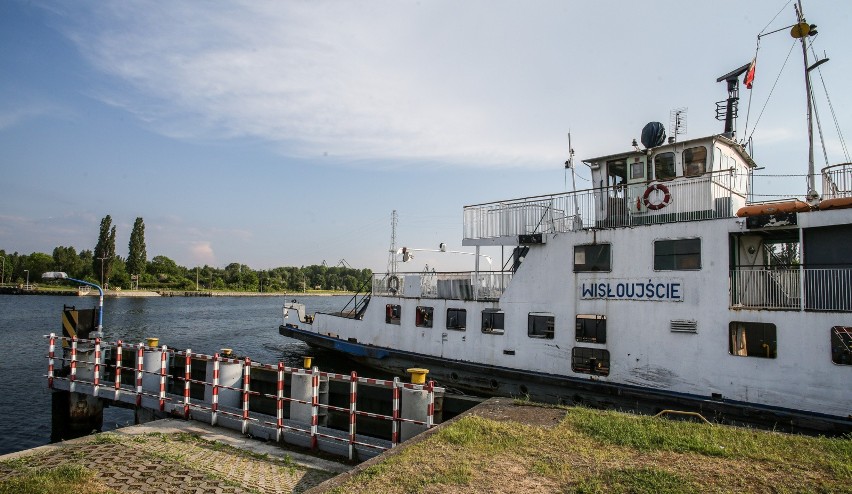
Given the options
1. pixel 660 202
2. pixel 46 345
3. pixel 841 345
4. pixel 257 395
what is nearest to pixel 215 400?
pixel 257 395

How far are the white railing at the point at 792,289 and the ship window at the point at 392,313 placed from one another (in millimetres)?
11597

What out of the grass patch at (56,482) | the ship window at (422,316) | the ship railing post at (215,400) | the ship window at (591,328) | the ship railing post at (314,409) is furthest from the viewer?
the ship window at (422,316)

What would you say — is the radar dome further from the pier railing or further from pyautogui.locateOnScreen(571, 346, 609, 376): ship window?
the pier railing

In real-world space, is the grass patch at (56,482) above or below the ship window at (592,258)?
below

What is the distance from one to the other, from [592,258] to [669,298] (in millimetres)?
2352

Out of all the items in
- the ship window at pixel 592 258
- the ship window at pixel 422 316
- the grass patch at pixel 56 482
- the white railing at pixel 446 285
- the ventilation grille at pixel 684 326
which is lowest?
the grass patch at pixel 56 482

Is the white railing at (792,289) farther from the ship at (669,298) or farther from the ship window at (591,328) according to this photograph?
the ship window at (591,328)

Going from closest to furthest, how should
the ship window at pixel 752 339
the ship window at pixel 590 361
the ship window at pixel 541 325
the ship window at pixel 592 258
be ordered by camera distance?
1. the ship window at pixel 752 339
2. the ship window at pixel 590 361
3. the ship window at pixel 592 258
4. the ship window at pixel 541 325

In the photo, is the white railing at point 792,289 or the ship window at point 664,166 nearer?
the white railing at point 792,289

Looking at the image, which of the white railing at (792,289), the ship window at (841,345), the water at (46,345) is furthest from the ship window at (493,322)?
the water at (46,345)

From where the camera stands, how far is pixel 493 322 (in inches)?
665

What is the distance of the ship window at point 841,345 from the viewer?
1074 cm

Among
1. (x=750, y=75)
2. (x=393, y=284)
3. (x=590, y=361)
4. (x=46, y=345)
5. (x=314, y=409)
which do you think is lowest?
(x=46, y=345)

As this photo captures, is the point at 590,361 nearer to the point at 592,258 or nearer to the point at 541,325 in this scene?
the point at 541,325
